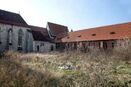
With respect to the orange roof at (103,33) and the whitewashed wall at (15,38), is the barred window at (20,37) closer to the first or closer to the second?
the whitewashed wall at (15,38)

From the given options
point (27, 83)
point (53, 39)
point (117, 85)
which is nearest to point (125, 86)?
point (117, 85)

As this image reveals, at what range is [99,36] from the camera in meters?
37.9

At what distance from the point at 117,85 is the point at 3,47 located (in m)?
33.9

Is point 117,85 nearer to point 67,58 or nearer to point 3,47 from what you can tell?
point 67,58

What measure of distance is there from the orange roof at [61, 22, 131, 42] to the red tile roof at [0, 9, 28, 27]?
10336mm

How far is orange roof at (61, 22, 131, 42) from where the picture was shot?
34.6m

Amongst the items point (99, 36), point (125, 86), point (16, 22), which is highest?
point (16, 22)

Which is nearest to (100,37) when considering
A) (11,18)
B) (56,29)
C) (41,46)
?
(41,46)

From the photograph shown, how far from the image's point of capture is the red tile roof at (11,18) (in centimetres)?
3953

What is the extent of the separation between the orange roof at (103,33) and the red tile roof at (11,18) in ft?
33.9

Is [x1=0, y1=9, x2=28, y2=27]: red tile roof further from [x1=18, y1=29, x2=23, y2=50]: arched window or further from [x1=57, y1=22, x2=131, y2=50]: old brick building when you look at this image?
[x1=57, y1=22, x2=131, y2=50]: old brick building

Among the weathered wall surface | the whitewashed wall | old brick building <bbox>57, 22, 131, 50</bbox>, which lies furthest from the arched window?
old brick building <bbox>57, 22, 131, 50</bbox>

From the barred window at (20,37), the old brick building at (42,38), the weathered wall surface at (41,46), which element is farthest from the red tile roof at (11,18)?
the weathered wall surface at (41,46)

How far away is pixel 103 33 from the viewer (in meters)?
38.1
